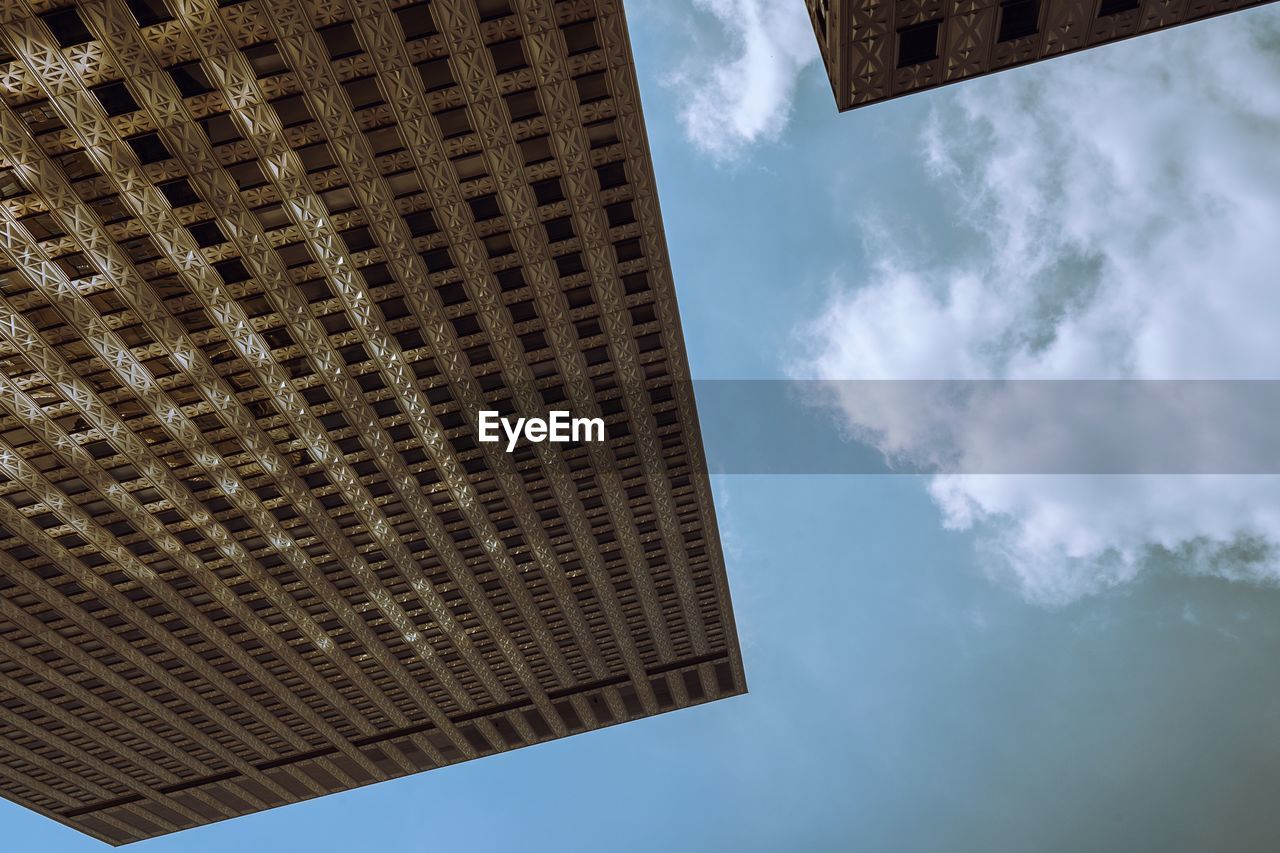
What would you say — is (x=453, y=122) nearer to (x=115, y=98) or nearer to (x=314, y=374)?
(x=115, y=98)

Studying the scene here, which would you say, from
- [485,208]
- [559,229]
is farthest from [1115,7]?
[485,208]

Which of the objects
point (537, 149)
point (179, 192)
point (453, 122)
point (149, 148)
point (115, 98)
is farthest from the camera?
point (537, 149)

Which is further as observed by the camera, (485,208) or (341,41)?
(485,208)

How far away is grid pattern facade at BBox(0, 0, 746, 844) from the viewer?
36281 mm

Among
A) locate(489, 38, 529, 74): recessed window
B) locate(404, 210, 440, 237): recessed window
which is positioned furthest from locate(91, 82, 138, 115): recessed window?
locate(489, 38, 529, 74): recessed window

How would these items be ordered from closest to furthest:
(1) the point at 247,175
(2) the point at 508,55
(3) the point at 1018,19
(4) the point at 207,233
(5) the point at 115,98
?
(5) the point at 115,98 < (3) the point at 1018,19 < (2) the point at 508,55 < (1) the point at 247,175 < (4) the point at 207,233

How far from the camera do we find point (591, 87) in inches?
1553

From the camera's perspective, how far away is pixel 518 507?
63969 mm

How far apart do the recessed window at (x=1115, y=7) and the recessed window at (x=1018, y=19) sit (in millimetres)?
2645

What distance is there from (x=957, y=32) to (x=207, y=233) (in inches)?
1364

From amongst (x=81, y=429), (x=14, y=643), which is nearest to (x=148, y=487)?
(x=81, y=429)

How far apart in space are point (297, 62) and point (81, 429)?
25598mm

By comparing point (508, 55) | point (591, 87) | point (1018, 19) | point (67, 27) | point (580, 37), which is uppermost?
point (580, 37)

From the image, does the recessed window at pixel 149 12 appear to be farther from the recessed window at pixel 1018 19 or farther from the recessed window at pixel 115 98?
the recessed window at pixel 1018 19
